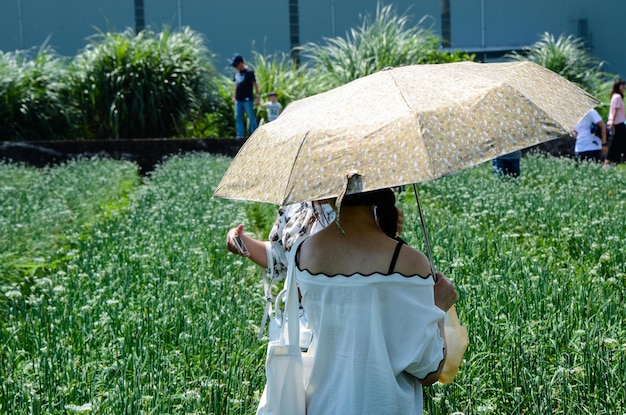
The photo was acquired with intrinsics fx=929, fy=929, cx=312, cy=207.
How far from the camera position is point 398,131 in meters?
2.71

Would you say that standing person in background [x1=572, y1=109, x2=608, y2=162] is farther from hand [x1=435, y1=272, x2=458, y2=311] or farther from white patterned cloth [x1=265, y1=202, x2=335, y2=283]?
hand [x1=435, y1=272, x2=458, y2=311]

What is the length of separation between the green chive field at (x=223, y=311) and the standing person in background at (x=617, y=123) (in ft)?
23.0

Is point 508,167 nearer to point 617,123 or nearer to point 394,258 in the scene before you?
point 617,123

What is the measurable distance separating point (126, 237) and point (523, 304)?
403 centimetres

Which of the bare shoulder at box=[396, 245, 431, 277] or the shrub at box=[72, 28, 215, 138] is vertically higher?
the shrub at box=[72, 28, 215, 138]

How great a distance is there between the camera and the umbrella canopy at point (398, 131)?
264cm

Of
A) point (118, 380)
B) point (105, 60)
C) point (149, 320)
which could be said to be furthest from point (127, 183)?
point (118, 380)

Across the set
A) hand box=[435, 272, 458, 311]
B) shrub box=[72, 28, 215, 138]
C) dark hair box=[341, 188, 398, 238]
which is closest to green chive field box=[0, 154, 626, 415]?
hand box=[435, 272, 458, 311]

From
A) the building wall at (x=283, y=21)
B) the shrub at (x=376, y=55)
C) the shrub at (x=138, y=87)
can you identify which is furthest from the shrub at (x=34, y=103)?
the building wall at (x=283, y=21)

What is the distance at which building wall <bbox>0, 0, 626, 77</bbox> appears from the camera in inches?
1236

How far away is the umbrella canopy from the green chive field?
1062mm

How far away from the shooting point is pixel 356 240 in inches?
107

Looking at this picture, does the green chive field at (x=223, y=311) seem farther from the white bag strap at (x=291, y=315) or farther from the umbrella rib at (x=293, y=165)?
the umbrella rib at (x=293, y=165)

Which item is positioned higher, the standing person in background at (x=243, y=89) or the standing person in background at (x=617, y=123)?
the standing person in background at (x=243, y=89)
